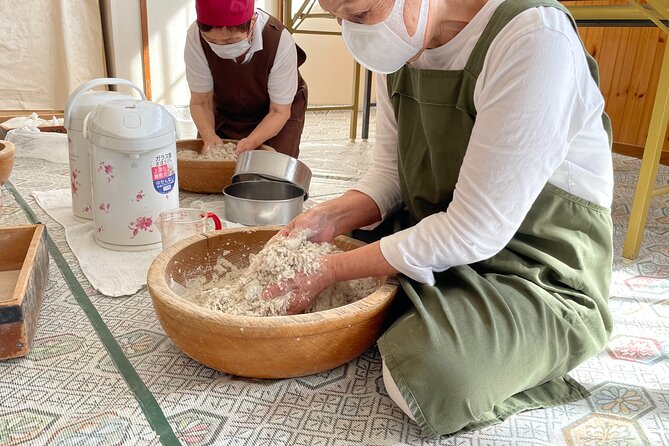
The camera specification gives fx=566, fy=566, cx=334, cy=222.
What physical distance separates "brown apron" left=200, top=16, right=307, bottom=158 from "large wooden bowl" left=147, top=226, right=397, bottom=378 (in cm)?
105

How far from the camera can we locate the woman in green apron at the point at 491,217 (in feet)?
2.16

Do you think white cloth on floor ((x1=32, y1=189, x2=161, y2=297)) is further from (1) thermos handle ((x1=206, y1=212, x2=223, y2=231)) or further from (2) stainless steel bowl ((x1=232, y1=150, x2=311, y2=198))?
(2) stainless steel bowl ((x1=232, y1=150, x2=311, y2=198))

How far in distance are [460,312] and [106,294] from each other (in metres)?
0.66

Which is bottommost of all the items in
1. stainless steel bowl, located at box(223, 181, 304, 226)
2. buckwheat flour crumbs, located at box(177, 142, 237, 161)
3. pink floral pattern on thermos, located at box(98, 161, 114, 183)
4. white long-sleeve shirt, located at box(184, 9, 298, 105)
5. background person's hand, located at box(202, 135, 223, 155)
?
stainless steel bowl, located at box(223, 181, 304, 226)

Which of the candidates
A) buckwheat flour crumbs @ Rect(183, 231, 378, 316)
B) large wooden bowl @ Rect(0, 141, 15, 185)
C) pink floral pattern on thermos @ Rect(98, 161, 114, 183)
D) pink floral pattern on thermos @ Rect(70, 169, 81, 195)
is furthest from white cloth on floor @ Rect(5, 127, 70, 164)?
buckwheat flour crumbs @ Rect(183, 231, 378, 316)

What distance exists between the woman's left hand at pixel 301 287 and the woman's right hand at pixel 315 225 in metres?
0.11

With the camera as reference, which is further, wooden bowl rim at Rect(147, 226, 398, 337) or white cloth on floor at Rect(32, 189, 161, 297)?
white cloth on floor at Rect(32, 189, 161, 297)

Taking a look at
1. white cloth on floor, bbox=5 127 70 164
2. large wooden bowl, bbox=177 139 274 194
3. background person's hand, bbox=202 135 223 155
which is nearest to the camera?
large wooden bowl, bbox=177 139 274 194

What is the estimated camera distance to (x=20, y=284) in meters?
0.81

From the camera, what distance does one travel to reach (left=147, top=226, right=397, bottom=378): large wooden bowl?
67 cm

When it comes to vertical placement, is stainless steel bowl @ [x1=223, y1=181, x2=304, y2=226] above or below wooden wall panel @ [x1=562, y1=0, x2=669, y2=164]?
below

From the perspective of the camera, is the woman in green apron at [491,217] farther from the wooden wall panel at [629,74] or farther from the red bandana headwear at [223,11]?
the wooden wall panel at [629,74]

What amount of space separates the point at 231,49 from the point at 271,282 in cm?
103

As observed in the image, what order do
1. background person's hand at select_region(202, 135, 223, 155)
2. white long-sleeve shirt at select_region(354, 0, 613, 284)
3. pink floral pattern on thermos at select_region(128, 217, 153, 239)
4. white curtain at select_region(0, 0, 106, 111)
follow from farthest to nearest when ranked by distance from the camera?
white curtain at select_region(0, 0, 106, 111) → background person's hand at select_region(202, 135, 223, 155) → pink floral pattern on thermos at select_region(128, 217, 153, 239) → white long-sleeve shirt at select_region(354, 0, 613, 284)
